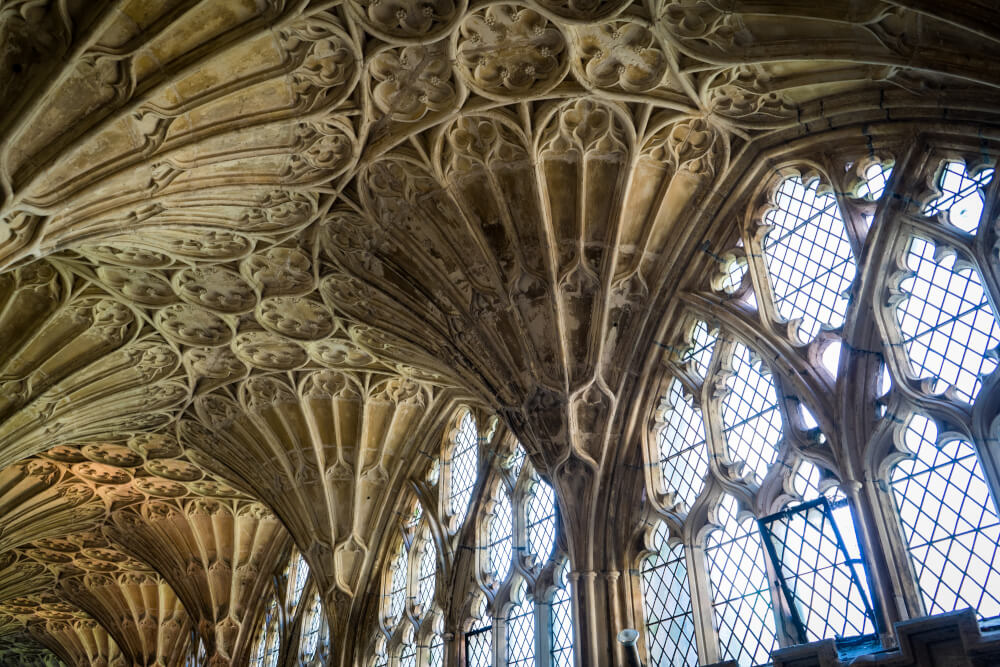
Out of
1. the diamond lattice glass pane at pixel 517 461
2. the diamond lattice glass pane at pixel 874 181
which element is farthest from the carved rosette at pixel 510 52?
the diamond lattice glass pane at pixel 517 461

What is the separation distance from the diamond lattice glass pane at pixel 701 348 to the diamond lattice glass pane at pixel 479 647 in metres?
5.17

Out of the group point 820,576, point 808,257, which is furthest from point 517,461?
point 820,576

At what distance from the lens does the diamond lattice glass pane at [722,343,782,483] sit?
9.91 metres

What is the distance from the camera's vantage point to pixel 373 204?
11.8 m

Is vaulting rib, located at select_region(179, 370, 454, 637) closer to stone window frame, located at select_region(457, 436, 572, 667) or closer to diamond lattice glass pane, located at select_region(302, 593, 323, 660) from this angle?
stone window frame, located at select_region(457, 436, 572, 667)

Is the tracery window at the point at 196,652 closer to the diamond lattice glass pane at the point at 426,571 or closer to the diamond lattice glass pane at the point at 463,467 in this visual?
the diamond lattice glass pane at the point at 426,571

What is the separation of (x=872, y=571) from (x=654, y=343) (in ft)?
13.8

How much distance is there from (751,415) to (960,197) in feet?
10.4

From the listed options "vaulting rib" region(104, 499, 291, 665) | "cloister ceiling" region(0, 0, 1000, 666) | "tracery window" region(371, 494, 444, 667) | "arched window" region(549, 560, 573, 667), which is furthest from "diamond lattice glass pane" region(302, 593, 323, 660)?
"arched window" region(549, 560, 573, 667)

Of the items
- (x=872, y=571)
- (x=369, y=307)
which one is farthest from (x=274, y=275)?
(x=872, y=571)

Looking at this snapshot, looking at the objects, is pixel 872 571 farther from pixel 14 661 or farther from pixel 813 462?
pixel 14 661

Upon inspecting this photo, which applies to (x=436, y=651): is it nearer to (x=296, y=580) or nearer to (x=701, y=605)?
(x=701, y=605)

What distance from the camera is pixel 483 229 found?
11852 mm

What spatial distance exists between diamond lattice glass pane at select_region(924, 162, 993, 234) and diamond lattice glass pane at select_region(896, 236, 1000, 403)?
13.2 inches
